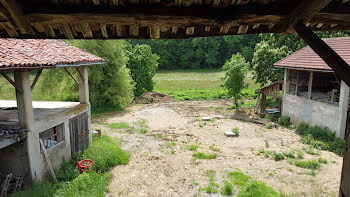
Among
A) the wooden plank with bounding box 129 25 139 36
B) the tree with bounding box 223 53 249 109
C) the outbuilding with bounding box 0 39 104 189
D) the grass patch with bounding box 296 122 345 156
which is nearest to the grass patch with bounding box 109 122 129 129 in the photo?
the outbuilding with bounding box 0 39 104 189

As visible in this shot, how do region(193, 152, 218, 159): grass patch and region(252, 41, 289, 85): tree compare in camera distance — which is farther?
region(252, 41, 289, 85): tree

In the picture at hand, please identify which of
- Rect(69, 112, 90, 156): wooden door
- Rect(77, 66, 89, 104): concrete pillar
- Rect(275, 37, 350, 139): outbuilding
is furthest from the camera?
Rect(275, 37, 350, 139): outbuilding

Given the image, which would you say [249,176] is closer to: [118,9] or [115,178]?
[115,178]

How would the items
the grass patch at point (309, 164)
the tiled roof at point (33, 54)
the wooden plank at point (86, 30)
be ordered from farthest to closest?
the grass patch at point (309, 164)
the tiled roof at point (33, 54)
the wooden plank at point (86, 30)

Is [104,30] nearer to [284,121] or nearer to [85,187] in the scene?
[85,187]

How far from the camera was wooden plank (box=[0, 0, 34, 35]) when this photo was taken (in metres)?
2.09

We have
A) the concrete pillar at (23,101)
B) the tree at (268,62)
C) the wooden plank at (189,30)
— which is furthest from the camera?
the tree at (268,62)

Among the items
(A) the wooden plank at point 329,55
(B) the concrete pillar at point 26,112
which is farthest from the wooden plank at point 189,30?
(B) the concrete pillar at point 26,112

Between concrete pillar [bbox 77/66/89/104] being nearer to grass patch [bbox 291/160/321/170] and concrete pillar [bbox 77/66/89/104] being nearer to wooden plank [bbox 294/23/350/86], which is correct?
grass patch [bbox 291/160/321/170]

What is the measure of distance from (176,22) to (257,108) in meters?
20.1

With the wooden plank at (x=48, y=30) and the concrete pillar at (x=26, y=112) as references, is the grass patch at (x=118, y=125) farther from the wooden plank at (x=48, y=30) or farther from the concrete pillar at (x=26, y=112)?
the wooden plank at (x=48, y=30)

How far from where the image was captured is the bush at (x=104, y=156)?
1009 cm

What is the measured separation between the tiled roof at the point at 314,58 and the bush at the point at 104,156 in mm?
11785

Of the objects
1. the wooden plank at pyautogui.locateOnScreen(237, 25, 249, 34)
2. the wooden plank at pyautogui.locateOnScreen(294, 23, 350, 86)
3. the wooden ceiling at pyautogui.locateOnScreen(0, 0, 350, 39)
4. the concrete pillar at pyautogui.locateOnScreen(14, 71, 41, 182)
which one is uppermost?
the wooden ceiling at pyautogui.locateOnScreen(0, 0, 350, 39)
